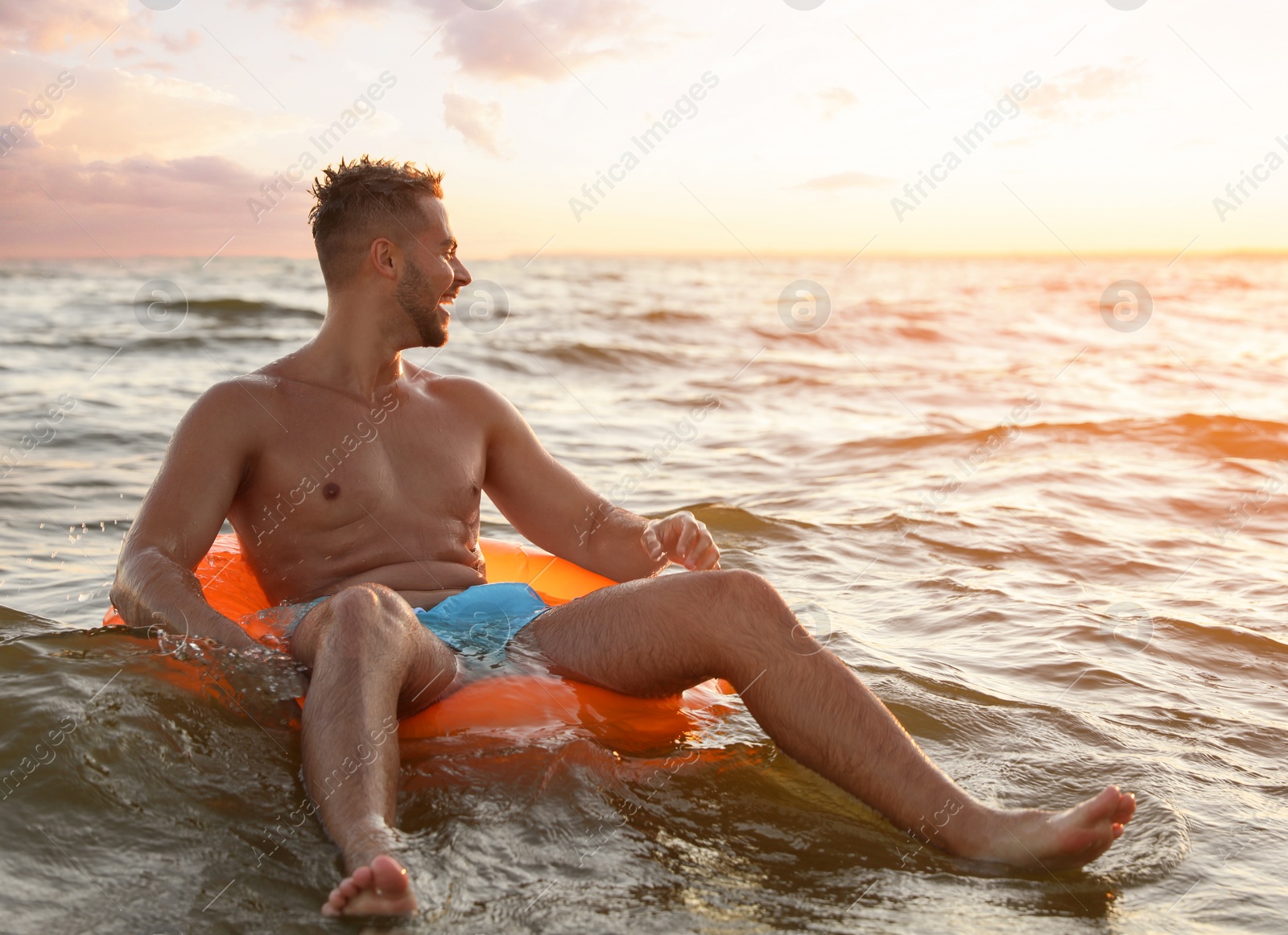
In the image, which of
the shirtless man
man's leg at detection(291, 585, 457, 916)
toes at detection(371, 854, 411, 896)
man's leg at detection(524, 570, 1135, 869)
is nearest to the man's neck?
the shirtless man

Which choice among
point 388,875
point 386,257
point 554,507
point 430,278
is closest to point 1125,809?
point 388,875

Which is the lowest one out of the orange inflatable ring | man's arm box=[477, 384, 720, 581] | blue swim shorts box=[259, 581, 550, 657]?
the orange inflatable ring

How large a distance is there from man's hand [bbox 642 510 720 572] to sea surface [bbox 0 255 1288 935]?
53 cm

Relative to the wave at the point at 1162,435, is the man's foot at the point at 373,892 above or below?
below

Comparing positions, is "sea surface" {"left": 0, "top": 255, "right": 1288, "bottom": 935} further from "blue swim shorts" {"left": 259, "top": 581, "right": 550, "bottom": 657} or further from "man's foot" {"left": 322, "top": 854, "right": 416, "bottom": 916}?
"blue swim shorts" {"left": 259, "top": 581, "right": 550, "bottom": 657}

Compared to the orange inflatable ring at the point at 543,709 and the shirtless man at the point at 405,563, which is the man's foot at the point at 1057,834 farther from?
the orange inflatable ring at the point at 543,709

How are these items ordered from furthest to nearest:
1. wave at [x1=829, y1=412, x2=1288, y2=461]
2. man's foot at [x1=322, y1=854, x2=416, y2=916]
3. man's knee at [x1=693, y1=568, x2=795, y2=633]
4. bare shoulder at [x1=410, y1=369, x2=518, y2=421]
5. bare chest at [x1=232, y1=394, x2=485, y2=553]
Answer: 1. wave at [x1=829, y1=412, x2=1288, y2=461]
2. bare shoulder at [x1=410, y1=369, x2=518, y2=421]
3. bare chest at [x1=232, y1=394, x2=485, y2=553]
4. man's knee at [x1=693, y1=568, x2=795, y2=633]
5. man's foot at [x1=322, y1=854, x2=416, y2=916]

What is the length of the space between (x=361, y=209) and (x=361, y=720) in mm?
1787

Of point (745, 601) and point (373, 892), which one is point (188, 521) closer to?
point (373, 892)

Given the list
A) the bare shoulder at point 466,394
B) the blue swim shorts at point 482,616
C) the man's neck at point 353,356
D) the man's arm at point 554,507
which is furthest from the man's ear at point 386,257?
the blue swim shorts at point 482,616

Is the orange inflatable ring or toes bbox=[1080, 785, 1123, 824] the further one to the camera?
the orange inflatable ring

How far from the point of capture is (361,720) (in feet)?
7.04

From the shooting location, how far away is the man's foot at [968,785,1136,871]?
215 centimetres

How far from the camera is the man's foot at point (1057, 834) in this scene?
84.6 inches
